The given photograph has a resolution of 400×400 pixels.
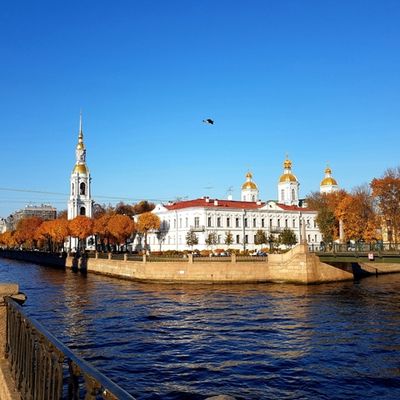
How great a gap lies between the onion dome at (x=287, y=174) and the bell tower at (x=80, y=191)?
1806 inches

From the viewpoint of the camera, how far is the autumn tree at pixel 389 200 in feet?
196

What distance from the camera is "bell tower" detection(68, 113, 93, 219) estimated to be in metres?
110

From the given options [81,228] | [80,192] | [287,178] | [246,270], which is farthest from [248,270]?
[80,192]

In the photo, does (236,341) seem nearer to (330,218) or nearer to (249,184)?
(330,218)

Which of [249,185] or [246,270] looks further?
[249,185]

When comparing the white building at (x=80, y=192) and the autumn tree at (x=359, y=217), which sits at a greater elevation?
the white building at (x=80, y=192)

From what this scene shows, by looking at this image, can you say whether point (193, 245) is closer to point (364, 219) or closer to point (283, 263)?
point (364, 219)

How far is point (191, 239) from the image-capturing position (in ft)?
249

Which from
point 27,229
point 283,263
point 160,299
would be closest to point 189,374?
point 160,299

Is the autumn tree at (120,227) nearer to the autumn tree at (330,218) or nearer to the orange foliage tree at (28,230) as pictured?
the autumn tree at (330,218)

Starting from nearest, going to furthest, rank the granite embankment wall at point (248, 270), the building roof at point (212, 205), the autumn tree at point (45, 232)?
1. the granite embankment wall at point (248, 270)
2. the building roof at point (212, 205)
3. the autumn tree at point (45, 232)

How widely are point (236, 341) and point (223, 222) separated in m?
59.6

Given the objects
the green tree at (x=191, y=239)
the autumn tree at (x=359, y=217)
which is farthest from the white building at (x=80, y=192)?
the autumn tree at (x=359, y=217)

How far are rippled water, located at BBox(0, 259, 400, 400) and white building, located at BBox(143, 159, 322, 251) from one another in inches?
1638
